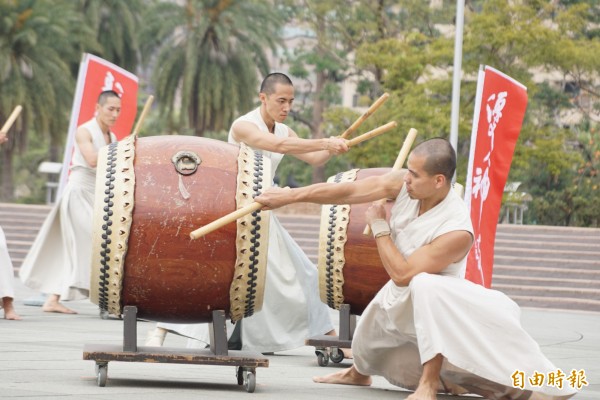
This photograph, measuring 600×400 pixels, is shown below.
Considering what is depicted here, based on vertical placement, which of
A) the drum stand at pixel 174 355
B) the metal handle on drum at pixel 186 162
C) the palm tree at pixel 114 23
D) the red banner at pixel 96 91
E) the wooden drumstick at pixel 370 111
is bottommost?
the drum stand at pixel 174 355

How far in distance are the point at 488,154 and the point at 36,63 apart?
2529 centimetres

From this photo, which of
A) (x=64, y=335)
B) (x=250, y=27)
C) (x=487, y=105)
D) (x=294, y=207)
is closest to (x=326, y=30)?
(x=250, y=27)

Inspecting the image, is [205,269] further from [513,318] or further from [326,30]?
[326,30]

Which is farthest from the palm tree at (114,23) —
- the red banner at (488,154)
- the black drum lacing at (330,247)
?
the black drum lacing at (330,247)

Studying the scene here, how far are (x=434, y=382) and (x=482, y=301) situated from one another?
41 centimetres

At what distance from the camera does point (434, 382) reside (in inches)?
233

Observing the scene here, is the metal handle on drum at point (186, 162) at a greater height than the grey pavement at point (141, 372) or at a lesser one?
greater

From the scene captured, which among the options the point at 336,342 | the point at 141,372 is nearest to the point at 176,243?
the point at 141,372

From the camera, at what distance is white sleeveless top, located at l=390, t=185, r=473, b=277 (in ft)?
20.0

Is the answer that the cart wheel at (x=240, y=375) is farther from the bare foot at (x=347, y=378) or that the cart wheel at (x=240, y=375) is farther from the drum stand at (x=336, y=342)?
the drum stand at (x=336, y=342)

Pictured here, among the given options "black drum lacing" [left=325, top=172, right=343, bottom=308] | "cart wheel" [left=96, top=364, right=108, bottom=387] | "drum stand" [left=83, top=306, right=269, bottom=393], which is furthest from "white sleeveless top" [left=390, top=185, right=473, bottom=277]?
"black drum lacing" [left=325, top=172, right=343, bottom=308]

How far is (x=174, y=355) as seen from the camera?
6359 millimetres

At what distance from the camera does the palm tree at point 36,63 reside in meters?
35.2

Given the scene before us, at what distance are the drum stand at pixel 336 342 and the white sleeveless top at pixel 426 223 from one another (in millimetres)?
1955
